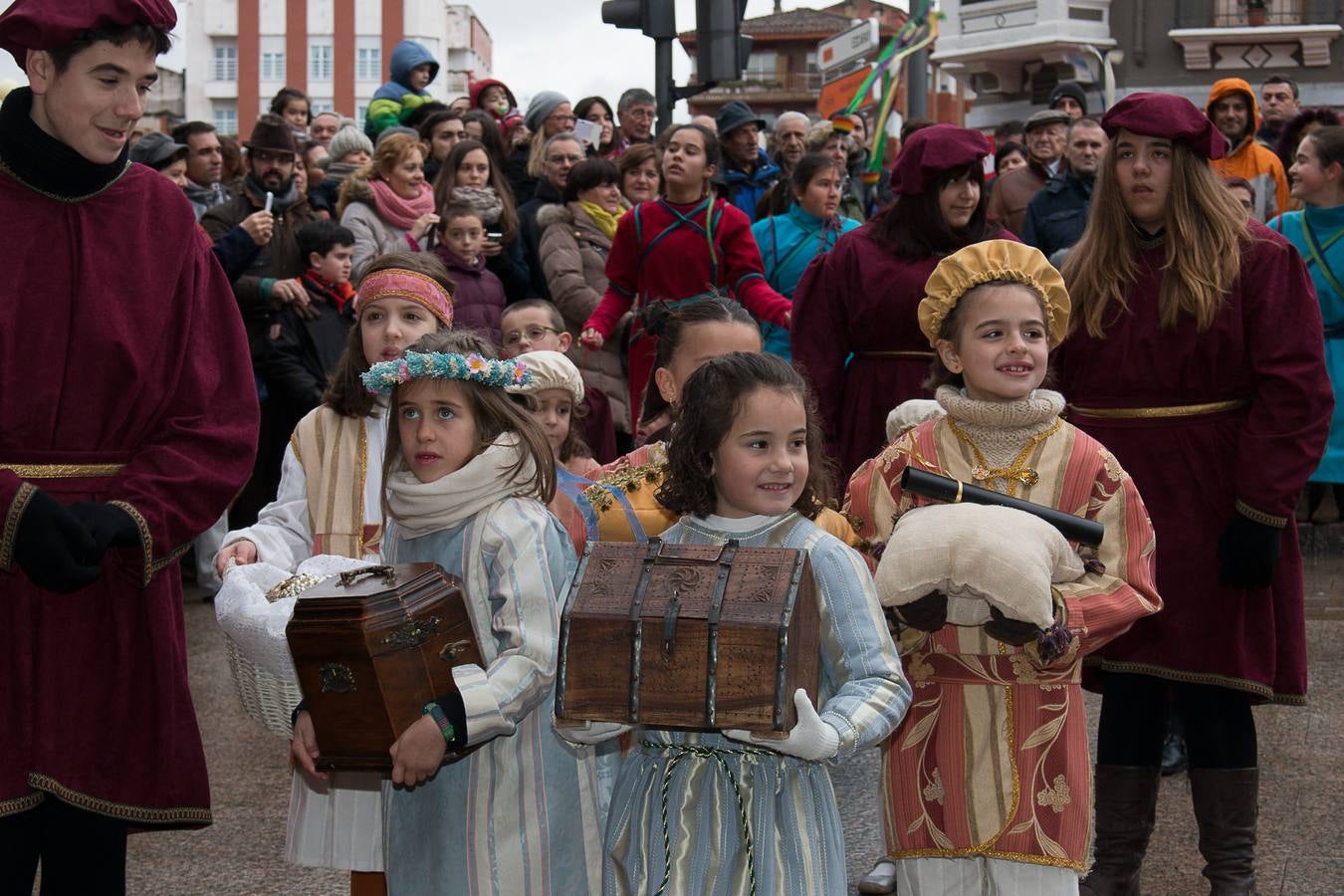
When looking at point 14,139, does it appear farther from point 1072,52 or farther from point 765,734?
point 1072,52

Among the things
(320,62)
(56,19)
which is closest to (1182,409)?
(56,19)

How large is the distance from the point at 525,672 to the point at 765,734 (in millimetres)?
587

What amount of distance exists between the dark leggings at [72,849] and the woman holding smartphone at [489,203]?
537cm

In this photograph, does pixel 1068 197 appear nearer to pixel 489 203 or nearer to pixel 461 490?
pixel 489 203

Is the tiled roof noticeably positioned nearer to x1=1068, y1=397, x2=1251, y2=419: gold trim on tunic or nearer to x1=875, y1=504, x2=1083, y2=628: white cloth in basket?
x1=1068, y1=397, x2=1251, y2=419: gold trim on tunic

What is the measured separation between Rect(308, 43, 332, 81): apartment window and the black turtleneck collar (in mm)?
73875

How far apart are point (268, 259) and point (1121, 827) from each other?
568 centimetres

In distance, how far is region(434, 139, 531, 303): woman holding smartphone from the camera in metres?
8.80

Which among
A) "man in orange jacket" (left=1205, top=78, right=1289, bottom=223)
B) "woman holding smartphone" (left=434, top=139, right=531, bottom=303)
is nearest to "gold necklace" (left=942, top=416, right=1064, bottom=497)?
"woman holding smartphone" (left=434, top=139, right=531, bottom=303)

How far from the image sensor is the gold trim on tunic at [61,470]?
3414 mm

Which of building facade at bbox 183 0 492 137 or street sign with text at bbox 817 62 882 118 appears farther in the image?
building facade at bbox 183 0 492 137

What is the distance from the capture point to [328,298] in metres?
8.48

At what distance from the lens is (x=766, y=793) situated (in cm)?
303

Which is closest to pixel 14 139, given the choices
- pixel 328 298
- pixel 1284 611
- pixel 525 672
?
pixel 525 672
